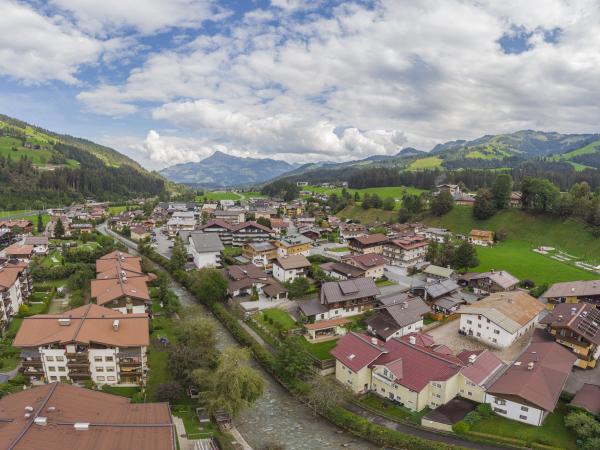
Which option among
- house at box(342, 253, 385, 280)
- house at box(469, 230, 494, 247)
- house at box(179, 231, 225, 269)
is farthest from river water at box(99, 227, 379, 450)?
house at box(469, 230, 494, 247)

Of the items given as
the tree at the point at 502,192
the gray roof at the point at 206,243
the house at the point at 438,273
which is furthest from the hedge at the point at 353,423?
the tree at the point at 502,192

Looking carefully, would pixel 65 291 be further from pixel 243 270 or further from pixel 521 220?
pixel 521 220

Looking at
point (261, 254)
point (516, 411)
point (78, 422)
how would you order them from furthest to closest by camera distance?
1. point (261, 254)
2. point (516, 411)
3. point (78, 422)

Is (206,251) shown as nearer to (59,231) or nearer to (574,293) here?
(59,231)

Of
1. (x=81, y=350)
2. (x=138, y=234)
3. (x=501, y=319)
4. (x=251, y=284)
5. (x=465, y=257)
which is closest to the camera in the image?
(x=81, y=350)

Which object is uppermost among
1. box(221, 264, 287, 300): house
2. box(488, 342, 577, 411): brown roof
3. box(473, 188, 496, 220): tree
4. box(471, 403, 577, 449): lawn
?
box(473, 188, 496, 220): tree

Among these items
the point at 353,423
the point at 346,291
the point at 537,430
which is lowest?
the point at 353,423

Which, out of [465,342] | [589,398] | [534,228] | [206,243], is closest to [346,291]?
[465,342]

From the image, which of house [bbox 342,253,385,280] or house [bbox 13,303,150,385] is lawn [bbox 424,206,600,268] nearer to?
house [bbox 342,253,385,280]
